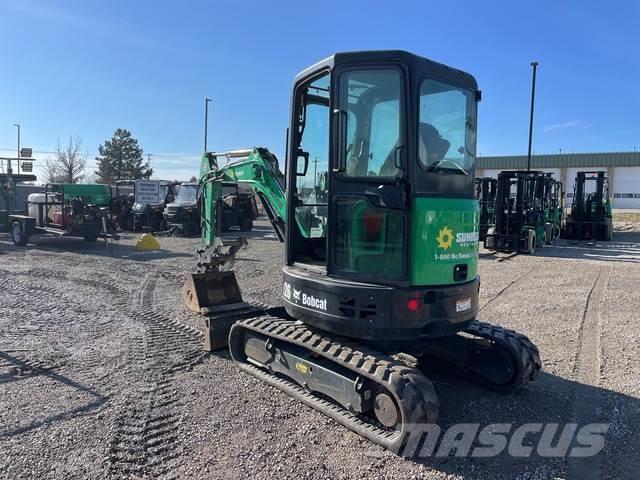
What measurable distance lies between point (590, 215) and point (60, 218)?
67.4 feet

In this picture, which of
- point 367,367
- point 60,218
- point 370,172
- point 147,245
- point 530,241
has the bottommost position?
point 147,245

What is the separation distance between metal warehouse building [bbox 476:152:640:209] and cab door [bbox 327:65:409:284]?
54.8 m

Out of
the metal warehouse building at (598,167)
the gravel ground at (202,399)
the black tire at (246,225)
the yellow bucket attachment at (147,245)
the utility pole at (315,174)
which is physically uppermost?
the metal warehouse building at (598,167)

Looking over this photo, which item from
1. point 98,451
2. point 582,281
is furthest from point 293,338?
point 582,281

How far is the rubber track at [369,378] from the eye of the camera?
376 cm

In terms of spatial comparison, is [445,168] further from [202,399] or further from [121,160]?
[121,160]

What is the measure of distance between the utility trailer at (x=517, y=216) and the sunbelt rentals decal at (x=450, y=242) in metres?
13.3

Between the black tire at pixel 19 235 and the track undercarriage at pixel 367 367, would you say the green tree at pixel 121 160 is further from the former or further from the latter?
the track undercarriage at pixel 367 367

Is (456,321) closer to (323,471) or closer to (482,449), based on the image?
(482,449)

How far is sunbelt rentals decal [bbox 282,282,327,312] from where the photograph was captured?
14.6 feet

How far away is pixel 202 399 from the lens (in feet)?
15.4

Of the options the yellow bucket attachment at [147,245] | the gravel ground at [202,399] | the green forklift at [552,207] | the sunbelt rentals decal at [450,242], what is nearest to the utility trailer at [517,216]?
the green forklift at [552,207]

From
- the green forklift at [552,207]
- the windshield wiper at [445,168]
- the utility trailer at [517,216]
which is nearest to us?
the windshield wiper at [445,168]

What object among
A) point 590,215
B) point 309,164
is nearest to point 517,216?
point 590,215
